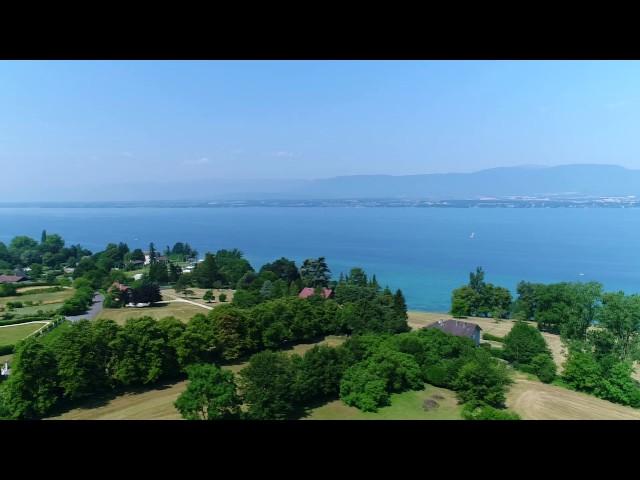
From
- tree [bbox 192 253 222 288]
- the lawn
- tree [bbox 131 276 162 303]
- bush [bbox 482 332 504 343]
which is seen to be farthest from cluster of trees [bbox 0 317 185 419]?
tree [bbox 192 253 222 288]

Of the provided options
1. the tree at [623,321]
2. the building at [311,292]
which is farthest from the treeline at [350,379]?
the building at [311,292]

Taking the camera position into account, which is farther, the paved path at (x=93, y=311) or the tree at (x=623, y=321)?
the paved path at (x=93, y=311)

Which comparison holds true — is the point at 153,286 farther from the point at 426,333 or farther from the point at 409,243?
the point at 409,243

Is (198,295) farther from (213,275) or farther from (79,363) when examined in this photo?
(79,363)

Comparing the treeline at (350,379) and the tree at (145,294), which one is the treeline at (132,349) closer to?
the treeline at (350,379)

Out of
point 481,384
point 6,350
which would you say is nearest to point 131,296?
point 6,350
